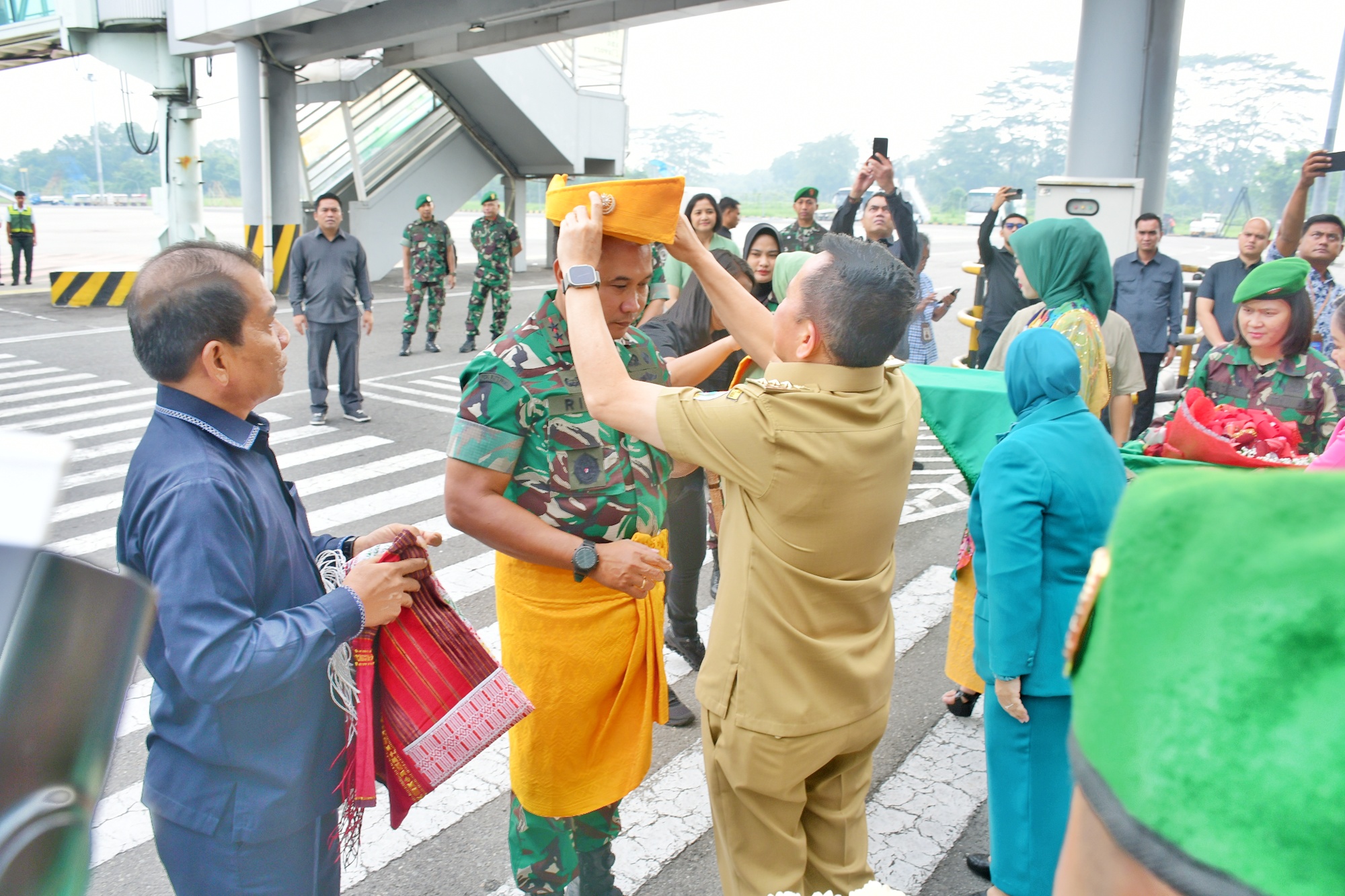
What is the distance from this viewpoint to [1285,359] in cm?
452

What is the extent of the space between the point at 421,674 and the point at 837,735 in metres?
0.98

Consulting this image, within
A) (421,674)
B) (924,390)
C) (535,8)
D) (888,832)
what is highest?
(535,8)

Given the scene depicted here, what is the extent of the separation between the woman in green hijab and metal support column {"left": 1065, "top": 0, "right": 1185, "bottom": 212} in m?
5.19

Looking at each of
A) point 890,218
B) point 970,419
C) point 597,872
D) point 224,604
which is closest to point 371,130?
point 890,218

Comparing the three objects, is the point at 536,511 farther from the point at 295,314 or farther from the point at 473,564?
the point at 295,314

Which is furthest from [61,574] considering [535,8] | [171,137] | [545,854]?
[171,137]

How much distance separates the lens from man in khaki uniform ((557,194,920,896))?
2.02 metres

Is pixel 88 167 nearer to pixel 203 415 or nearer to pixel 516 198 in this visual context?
pixel 516 198

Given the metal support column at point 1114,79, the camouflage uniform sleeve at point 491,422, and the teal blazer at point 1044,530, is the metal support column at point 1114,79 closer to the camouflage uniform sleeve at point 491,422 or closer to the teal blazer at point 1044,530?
the teal blazer at point 1044,530

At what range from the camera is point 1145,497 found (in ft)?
1.91

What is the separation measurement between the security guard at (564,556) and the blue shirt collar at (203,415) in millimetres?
627

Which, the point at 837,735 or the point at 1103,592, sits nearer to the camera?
the point at 1103,592

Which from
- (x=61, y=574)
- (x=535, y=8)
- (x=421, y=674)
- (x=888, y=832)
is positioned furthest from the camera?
(x=535, y=8)

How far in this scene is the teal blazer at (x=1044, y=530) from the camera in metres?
2.54
